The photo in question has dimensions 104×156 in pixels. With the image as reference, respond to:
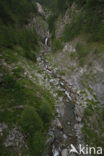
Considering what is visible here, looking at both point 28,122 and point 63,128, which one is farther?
point 63,128

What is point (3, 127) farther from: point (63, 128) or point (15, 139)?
point (63, 128)

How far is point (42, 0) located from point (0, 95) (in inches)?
3759

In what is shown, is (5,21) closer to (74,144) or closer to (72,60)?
(72,60)

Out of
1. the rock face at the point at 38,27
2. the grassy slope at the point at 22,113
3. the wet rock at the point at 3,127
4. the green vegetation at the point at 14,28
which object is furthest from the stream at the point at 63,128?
the rock face at the point at 38,27

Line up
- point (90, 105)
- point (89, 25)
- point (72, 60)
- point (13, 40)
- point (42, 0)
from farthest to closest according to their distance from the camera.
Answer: point (42, 0), point (13, 40), point (72, 60), point (89, 25), point (90, 105)

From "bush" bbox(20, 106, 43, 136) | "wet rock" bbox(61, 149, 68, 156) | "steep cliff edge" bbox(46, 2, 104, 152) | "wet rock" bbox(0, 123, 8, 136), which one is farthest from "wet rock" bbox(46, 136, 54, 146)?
"wet rock" bbox(0, 123, 8, 136)

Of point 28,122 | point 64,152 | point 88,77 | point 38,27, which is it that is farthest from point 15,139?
point 38,27

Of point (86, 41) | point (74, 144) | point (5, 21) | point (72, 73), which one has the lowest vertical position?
point (74, 144)

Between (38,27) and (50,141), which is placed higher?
(38,27)

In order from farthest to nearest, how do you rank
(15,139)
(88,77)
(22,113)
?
(88,77), (22,113), (15,139)

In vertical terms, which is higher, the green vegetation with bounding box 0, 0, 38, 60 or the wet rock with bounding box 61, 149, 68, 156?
the green vegetation with bounding box 0, 0, 38, 60

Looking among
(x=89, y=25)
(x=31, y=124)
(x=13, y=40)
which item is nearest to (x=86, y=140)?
(x=31, y=124)

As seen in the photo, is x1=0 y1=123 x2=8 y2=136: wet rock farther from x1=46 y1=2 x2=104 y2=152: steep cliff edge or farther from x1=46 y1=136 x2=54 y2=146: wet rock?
x1=46 y1=2 x2=104 y2=152: steep cliff edge

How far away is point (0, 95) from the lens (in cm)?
611
